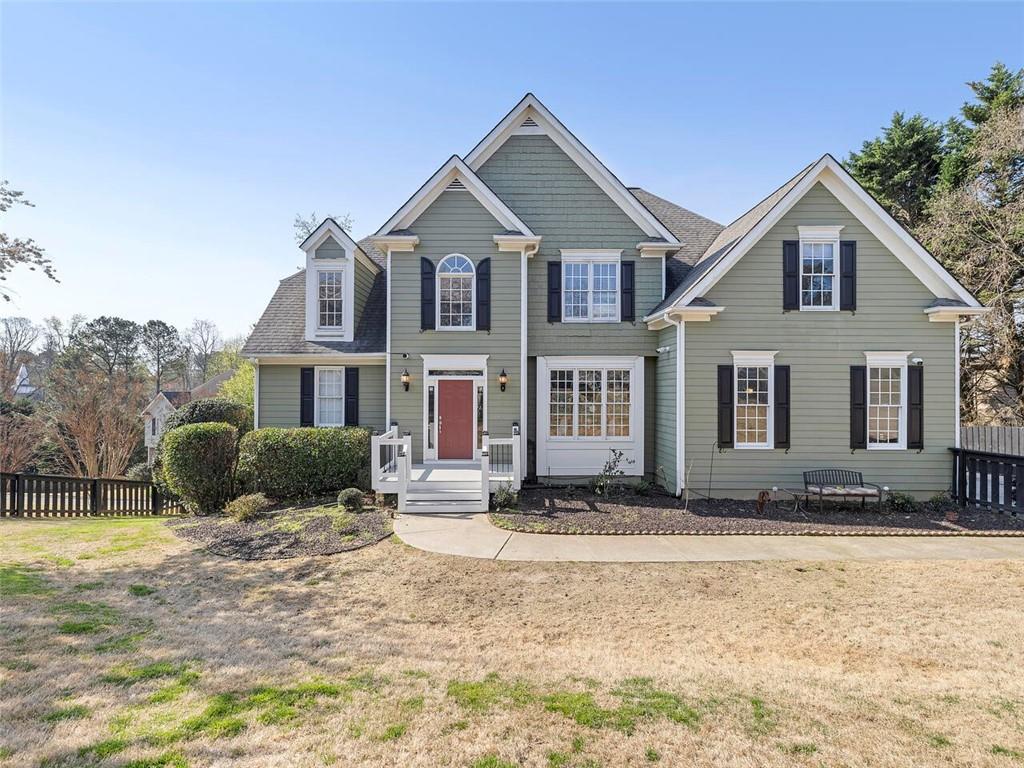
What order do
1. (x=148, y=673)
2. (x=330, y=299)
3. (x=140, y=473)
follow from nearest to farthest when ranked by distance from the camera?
(x=148, y=673), (x=330, y=299), (x=140, y=473)

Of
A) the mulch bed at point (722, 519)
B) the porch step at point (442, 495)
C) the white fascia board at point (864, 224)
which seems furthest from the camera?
the white fascia board at point (864, 224)

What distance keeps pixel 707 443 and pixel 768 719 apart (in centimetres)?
820

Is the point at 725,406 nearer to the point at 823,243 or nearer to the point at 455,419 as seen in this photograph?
the point at 823,243

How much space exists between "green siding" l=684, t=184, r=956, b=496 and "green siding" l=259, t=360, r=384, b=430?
8139 millimetres

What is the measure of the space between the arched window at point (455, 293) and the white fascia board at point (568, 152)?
3164 millimetres

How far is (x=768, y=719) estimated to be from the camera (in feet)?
11.4

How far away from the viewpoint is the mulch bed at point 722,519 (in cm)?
881

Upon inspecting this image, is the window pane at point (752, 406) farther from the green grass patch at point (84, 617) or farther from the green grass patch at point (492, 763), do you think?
Result: the green grass patch at point (84, 617)

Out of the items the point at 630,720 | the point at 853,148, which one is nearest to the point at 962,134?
the point at 853,148

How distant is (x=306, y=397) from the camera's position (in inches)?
515

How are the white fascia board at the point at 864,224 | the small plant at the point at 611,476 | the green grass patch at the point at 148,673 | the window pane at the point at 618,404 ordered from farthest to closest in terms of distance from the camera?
1. the window pane at the point at 618,404
2. the small plant at the point at 611,476
3. the white fascia board at the point at 864,224
4. the green grass patch at the point at 148,673

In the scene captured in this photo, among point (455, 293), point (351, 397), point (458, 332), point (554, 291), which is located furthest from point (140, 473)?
point (554, 291)

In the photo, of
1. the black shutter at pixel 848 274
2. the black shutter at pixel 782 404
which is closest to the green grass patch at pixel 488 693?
the black shutter at pixel 782 404

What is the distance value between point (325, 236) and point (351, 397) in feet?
14.7
